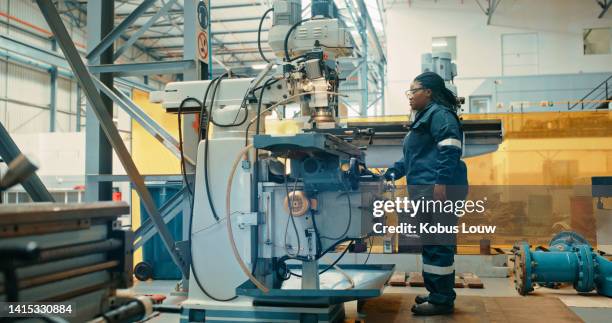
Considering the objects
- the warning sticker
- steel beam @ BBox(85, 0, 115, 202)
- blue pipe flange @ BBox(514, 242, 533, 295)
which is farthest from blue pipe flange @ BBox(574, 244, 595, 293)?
steel beam @ BBox(85, 0, 115, 202)

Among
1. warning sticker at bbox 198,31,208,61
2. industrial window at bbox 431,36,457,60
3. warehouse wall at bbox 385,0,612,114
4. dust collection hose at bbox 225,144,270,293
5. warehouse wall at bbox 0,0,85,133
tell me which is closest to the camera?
dust collection hose at bbox 225,144,270,293

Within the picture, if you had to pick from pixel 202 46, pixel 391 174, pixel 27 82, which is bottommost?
pixel 391 174

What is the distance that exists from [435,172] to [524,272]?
1354 mm

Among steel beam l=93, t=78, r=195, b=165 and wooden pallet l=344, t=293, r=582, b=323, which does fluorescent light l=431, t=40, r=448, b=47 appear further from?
steel beam l=93, t=78, r=195, b=165

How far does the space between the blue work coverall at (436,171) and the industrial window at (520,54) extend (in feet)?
38.0

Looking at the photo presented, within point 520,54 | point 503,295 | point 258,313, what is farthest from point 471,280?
point 520,54

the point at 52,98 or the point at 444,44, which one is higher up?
the point at 444,44

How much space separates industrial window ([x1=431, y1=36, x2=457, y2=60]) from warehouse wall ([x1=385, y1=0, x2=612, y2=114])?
0.09m

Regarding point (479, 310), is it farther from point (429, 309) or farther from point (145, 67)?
point (145, 67)

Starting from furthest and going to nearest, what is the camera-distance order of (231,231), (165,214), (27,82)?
(27,82) → (165,214) → (231,231)

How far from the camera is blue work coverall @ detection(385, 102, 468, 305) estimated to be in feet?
9.63

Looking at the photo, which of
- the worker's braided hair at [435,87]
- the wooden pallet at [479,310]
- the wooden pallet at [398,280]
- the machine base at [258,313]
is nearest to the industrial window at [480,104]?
the wooden pallet at [398,280]

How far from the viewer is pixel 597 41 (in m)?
13.8

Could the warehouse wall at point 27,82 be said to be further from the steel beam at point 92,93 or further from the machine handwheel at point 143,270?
the steel beam at point 92,93
